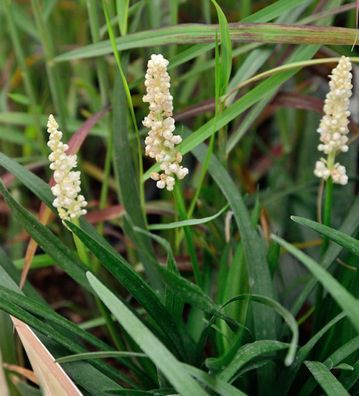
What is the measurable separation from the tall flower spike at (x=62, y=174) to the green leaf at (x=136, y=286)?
0.8 inches

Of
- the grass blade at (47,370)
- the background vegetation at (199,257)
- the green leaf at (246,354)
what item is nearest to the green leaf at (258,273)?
the background vegetation at (199,257)

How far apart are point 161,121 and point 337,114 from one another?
16cm

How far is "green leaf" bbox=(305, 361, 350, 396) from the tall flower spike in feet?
0.84

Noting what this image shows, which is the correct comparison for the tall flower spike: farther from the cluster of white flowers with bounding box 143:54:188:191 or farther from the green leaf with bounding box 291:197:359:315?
the green leaf with bounding box 291:197:359:315

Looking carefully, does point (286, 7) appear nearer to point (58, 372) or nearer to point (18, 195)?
point (58, 372)

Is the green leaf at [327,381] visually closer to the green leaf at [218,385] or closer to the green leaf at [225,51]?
the green leaf at [218,385]

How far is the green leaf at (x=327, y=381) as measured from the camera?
0.56 m

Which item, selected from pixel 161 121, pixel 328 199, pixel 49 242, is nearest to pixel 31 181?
pixel 49 242

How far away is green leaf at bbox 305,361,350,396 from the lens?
0.56 m

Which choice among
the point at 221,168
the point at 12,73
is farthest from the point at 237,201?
the point at 12,73

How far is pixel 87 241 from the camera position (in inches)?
23.7

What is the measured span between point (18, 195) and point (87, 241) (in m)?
0.58

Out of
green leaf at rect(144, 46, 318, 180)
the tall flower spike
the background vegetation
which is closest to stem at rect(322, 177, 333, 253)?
the background vegetation

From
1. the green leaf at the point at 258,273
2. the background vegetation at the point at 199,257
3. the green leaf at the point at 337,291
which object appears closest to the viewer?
the green leaf at the point at 337,291
